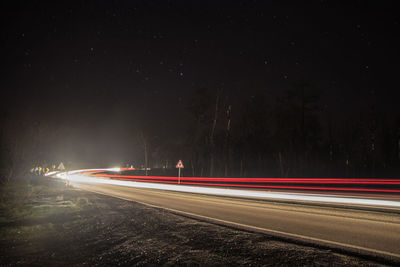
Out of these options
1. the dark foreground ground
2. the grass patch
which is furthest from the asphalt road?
the grass patch

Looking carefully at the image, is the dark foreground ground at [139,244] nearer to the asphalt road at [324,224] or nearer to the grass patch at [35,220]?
the grass patch at [35,220]

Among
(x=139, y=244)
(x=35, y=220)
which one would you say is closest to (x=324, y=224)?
(x=139, y=244)

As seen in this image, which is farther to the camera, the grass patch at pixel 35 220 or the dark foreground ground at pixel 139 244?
the grass patch at pixel 35 220

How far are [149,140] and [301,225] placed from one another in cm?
4591

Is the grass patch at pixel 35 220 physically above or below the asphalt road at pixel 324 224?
below

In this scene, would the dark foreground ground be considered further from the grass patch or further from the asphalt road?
the asphalt road

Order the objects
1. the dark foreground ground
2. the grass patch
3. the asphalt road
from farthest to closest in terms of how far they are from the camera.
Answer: the grass patch
the asphalt road
the dark foreground ground

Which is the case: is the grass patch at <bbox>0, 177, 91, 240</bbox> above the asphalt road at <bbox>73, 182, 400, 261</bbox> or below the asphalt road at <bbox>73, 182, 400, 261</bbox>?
below

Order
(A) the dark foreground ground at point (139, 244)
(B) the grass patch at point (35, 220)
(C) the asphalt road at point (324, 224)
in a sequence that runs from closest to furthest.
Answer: (A) the dark foreground ground at point (139, 244)
(C) the asphalt road at point (324, 224)
(B) the grass patch at point (35, 220)

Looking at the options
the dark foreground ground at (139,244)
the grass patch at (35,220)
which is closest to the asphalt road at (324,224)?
the dark foreground ground at (139,244)

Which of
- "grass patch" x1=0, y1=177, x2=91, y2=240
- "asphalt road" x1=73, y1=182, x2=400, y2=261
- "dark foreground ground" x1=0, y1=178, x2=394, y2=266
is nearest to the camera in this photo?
"dark foreground ground" x1=0, y1=178, x2=394, y2=266

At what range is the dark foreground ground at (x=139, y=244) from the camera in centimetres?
546

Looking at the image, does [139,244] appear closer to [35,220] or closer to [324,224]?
[35,220]

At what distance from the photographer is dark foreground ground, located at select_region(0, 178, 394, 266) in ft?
17.9
